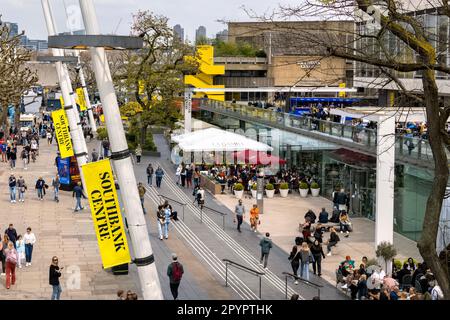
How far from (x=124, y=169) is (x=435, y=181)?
369 centimetres

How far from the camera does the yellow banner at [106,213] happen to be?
39.7 ft

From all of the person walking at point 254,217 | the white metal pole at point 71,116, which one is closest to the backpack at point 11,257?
the person walking at point 254,217

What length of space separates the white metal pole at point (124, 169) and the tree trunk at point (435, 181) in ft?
11.1

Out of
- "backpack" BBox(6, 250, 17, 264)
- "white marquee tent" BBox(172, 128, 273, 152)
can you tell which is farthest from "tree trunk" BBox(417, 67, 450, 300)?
"white marquee tent" BBox(172, 128, 273, 152)

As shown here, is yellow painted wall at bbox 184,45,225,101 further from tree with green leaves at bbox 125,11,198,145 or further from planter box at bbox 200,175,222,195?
planter box at bbox 200,175,222,195

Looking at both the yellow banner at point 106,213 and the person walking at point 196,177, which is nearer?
the yellow banner at point 106,213

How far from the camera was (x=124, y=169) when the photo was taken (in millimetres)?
9938

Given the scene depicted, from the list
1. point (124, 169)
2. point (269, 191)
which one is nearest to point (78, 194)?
point (269, 191)

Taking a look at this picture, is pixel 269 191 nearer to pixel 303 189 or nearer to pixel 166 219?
pixel 303 189

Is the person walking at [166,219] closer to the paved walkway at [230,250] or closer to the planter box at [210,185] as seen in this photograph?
the paved walkway at [230,250]

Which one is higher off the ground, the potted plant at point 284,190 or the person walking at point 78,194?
the person walking at point 78,194

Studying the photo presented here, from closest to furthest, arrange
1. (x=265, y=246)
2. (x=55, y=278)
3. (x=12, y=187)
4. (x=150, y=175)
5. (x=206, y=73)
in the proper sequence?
1. (x=55, y=278)
2. (x=265, y=246)
3. (x=12, y=187)
4. (x=150, y=175)
5. (x=206, y=73)
